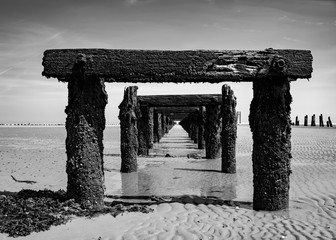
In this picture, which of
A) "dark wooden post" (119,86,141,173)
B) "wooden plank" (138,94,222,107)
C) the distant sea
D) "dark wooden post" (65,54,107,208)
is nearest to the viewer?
"dark wooden post" (65,54,107,208)

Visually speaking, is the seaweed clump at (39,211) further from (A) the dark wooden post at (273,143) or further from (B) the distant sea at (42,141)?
(B) the distant sea at (42,141)

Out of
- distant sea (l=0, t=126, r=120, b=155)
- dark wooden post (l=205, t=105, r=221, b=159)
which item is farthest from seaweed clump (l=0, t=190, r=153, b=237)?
distant sea (l=0, t=126, r=120, b=155)

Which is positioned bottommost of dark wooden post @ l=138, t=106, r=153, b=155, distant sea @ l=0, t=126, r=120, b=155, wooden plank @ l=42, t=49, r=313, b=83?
distant sea @ l=0, t=126, r=120, b=155

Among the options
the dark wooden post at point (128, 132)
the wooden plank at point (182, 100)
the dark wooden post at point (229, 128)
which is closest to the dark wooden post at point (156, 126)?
the wooden plank at point (182, 100)

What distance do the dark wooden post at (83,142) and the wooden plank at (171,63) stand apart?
0.33 m

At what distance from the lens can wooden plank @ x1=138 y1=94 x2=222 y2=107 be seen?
13.8 m

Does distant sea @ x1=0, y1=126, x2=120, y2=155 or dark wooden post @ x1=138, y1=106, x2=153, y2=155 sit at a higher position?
dark wooden post @ x1=138, y1=106, x2=153, y2=155

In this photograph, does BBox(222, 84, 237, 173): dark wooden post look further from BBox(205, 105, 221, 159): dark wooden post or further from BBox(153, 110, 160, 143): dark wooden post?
BBox(153, 110, 160, 143): dark wooden post

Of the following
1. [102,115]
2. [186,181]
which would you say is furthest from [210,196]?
[102,115]

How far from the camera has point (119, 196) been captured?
7820mm

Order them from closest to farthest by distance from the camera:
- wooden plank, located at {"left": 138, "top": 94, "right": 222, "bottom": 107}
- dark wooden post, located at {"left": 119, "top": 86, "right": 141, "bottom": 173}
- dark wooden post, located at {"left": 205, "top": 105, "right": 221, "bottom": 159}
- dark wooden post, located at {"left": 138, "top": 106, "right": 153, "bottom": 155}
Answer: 1. dark wooden post, located at {"left": 119, "top": 86, "right": 141, "bottom": 173}
2. wooden plank, located at {"left": 138, "top": 94, "right": 222, "bottom": 107}
3. dark wooden post, located at {"left": 205, "top": 105, "right": 221, "bottom": 159}
4. dark wooden post, located at {"left": 138, "top": 106, "right": 153, "bottom": 155}

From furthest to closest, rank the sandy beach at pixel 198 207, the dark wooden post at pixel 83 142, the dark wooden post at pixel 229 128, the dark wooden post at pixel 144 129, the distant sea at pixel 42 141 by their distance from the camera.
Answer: the distant sea at pixel 42 141 < the dark wooden post at pixel 144 129 < the dark wooden post at pixel 229 128 < the dark wooden post at pixel 83 142 < the sandy beach at pixel 198 207

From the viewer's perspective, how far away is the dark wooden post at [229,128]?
1092cm

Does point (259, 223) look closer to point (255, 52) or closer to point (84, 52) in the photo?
point (255, 52)
